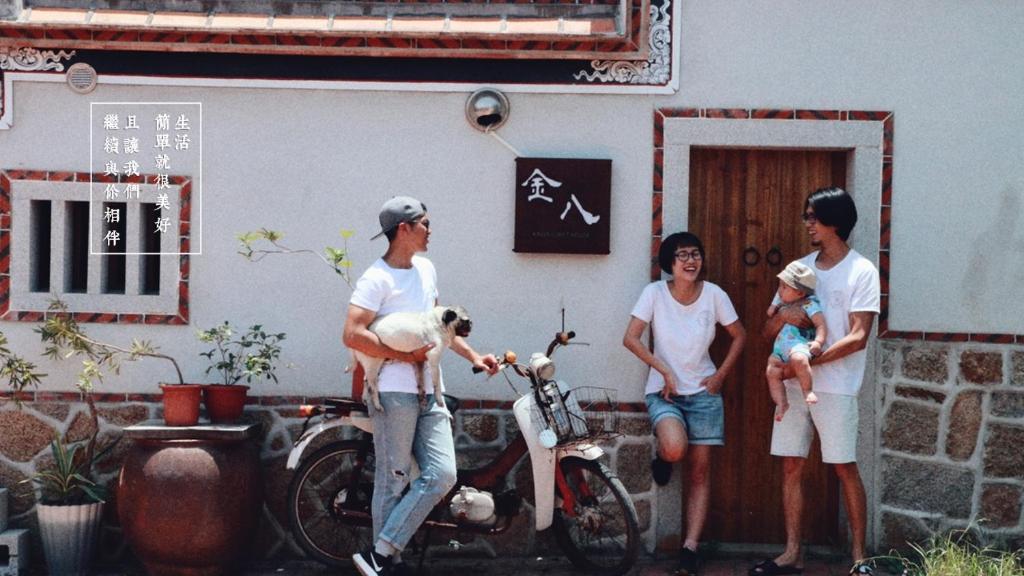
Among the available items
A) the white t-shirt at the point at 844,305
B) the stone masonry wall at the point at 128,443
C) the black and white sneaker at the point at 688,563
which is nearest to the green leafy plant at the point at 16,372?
the stone masonry wall at the point at 128,443

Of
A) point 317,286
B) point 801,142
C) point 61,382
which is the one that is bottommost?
point 61,382

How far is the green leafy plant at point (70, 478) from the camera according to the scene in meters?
7.34

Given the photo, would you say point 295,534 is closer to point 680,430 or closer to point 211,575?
point 211,575

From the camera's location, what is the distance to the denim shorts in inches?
281

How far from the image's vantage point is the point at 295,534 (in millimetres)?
7250

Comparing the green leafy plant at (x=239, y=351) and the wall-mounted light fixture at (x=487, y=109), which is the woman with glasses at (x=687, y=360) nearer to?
the wall-mounted light fixture at (x=487, y=109)

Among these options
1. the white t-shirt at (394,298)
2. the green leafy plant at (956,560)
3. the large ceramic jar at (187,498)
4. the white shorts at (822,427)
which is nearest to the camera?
the green leafy plant at (956,560)

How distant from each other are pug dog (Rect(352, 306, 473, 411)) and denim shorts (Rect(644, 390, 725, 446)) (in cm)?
134

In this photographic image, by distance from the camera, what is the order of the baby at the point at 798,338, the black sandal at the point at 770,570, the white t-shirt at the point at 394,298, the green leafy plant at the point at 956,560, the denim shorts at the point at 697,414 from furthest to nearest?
1. the denim shorts at the point at 697,414
2. the black sandal at the point at 770,570
3. the baby at the point at 798,338
4. the white t-shirt at the point at 394,298
5. the green leafy plant at the point at 956,560

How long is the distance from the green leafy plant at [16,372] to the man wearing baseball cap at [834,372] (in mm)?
4331

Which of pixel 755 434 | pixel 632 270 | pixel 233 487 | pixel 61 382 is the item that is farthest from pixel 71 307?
pixel 755 434

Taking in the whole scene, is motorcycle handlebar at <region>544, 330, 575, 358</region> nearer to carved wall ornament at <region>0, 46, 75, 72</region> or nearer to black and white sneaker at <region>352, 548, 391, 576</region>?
black and white sneaker at <region>352, 548, 391, 576</region>

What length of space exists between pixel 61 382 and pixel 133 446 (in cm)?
83

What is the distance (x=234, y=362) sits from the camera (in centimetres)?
757
